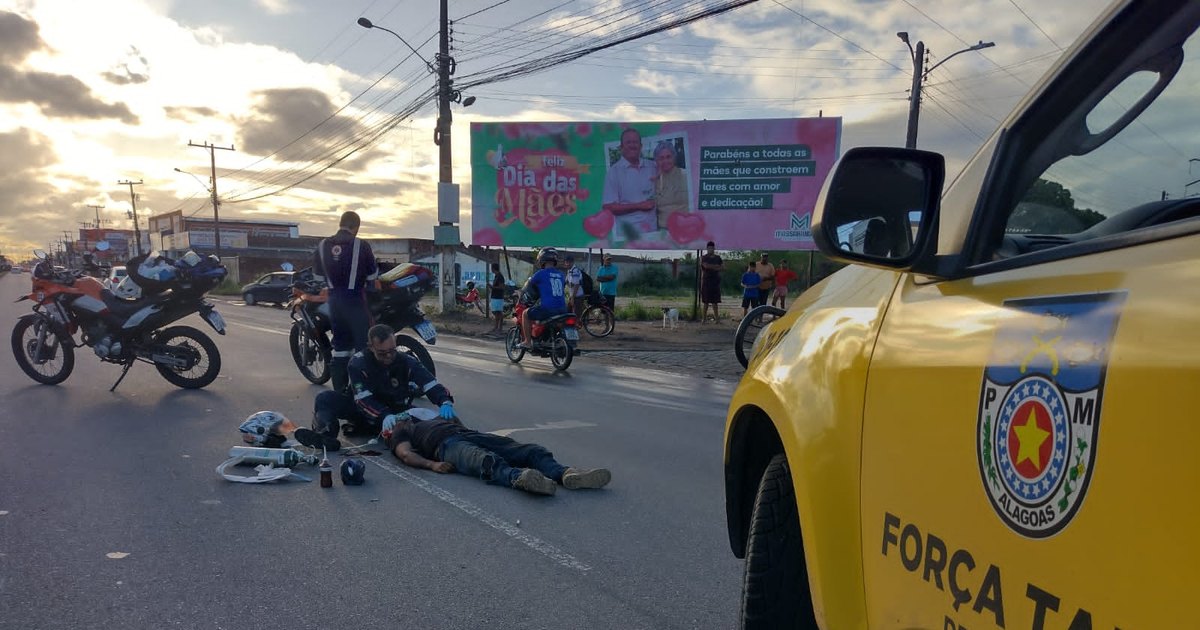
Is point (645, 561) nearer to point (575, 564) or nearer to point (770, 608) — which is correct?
point (575, 564)

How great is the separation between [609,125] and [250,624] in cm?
1992

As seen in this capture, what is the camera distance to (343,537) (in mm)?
4254

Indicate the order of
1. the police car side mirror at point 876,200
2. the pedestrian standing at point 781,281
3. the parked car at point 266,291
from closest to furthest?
the police car side mirror at point 876,200 < the pedestrian standing at point 781,281 < the parked car at point 266,291

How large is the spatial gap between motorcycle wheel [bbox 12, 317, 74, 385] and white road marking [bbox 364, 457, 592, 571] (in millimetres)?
5321

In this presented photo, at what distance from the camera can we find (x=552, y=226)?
22.4 m

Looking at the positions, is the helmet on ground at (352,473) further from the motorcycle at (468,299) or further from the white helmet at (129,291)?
the motorcycle at (468,299)

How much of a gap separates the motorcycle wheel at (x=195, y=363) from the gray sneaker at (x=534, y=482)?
5345 mm

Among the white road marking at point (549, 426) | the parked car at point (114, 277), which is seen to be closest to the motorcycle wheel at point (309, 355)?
the parked car at point (114, 277)

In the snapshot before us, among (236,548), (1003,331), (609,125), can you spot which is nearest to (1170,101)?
(1003,331)

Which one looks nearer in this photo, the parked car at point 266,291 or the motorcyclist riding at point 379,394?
the motorcyclist riding at point 379,394

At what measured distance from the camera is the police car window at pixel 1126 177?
1.49 m

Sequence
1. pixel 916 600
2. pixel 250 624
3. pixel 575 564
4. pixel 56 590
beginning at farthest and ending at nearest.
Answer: pixel 575 564 < pixel 56 590 < pixel 250 624 < pixel 916 600

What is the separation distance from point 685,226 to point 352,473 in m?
16.9

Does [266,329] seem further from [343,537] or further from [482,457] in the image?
[343,537]
